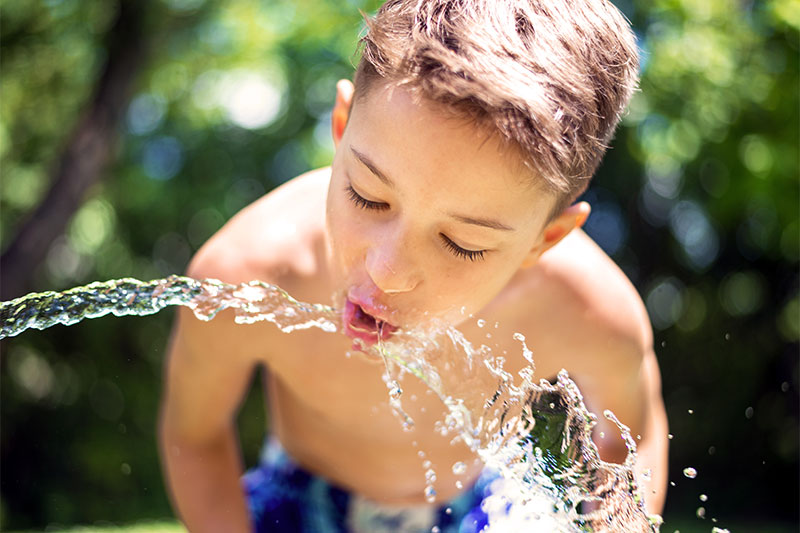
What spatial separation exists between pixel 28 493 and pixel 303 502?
10.6 feet

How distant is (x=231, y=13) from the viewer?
523cm

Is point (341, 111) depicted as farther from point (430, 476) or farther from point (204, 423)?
point (430, 476)

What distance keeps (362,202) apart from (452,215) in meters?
0.16

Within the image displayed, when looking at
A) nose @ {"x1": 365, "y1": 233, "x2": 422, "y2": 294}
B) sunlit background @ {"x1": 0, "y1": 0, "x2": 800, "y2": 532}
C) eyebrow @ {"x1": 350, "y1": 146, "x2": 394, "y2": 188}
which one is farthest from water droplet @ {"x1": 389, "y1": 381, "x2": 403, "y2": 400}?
sunlit background @ {"x1": 0, "y1": 0, "x2": 800, "y2": 532}

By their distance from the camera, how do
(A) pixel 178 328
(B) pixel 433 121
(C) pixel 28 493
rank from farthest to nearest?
(C) pixel 28 493, (A) pixel 178 328, (B) pixel 433 121

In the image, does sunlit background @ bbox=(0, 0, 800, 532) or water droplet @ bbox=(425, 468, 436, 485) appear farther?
sunlit background @ bbox=(0, 0, 800, 532)

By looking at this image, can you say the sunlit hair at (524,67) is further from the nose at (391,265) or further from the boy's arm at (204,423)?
the boy's arm at (204,423)

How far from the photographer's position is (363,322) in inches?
60.8

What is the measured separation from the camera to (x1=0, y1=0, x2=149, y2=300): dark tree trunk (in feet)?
15.7

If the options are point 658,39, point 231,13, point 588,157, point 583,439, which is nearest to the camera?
point 588,157

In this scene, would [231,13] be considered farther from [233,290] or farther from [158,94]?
[233,290]

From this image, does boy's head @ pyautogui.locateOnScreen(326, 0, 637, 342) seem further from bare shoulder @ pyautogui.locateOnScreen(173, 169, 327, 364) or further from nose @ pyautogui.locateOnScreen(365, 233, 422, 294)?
bare shoulder @ pyautogui.locateOnScreen(173, 169, 327, 364)

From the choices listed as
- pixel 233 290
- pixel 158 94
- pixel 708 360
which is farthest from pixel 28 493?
pixel 708 360

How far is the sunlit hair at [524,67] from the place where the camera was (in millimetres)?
1348
